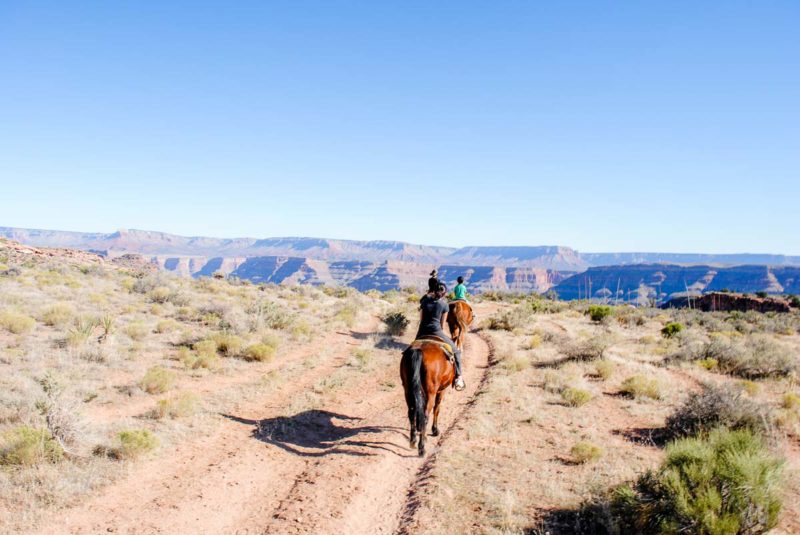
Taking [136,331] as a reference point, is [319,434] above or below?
below

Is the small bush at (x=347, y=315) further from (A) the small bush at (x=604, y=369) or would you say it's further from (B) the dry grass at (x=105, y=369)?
(A) the small bush at (x=604, y=369)

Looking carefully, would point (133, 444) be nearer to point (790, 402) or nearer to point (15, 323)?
point (15, 323)

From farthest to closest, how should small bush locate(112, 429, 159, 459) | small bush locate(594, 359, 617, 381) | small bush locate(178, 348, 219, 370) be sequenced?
small bush locate(594, 359, 617, 381) < small bush locate(178, 348, 219, 370) < small bush locate(112, 429, 159, 459)

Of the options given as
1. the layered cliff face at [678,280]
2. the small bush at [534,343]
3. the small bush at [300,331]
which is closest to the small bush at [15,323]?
the small bush at [300,331]

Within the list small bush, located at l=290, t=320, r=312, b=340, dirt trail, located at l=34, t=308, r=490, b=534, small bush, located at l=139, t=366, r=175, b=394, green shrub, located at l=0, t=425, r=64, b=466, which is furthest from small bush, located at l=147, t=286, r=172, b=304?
green shrub, located at l=0, t=425, r=64, b=466

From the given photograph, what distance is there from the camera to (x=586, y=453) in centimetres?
755

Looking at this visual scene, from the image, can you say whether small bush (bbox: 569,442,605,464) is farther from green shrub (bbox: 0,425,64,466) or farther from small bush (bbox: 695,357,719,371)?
small bush (bbox: 695,357,719,371)

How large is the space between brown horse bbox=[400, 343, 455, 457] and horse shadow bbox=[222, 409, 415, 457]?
1.95 feet

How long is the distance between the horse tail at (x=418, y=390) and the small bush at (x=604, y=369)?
8.22 m

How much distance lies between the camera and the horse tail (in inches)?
301

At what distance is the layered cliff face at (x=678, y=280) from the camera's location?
474 ft

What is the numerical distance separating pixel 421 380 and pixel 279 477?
113 inches

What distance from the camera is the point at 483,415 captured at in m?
9.82

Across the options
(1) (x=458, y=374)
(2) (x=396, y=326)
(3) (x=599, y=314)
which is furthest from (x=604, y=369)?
(3) (x=599, y=314)
